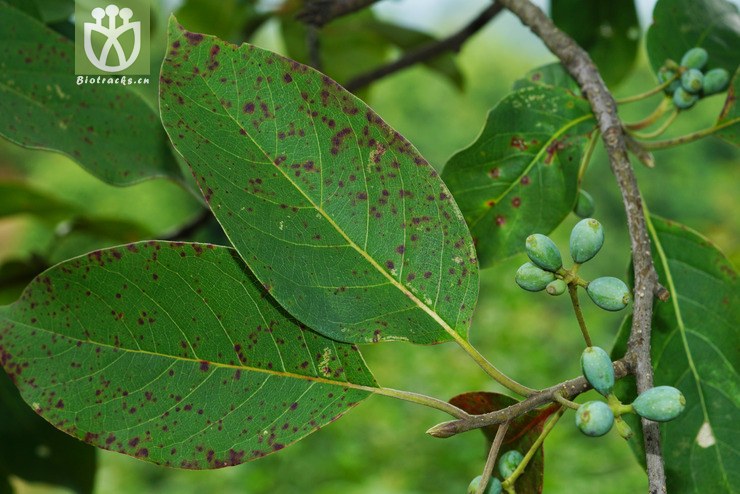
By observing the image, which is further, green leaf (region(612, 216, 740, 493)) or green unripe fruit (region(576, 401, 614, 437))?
green leaf (region(612, 216, 740, 493))

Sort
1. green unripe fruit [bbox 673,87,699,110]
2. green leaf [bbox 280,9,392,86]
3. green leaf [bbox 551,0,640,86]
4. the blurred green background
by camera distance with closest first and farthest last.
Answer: green unripe fruit [bbox 673,87,699,110] < green leaf [bbox 551,0,640,86] < green leaf [bbox 280,9,392,86] < the blurred green background

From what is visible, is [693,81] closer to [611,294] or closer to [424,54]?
[611,294]

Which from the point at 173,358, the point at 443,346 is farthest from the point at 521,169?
the point at 443,346

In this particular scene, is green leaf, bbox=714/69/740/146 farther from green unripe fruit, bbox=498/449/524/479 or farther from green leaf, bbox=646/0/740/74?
green unripe fruit, bbox=498/449/524/479

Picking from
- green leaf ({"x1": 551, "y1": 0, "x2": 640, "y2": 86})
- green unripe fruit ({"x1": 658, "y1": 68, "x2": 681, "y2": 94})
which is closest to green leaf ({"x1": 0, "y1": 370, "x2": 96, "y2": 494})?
green unripe fruit ({"x1": 658, "y1": 68, "x2": 681, "y2": 94})

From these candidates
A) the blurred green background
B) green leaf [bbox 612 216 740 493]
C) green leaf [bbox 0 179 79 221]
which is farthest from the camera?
the blurred green background

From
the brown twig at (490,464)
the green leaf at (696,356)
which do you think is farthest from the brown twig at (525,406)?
the green leaf at (696,356)
